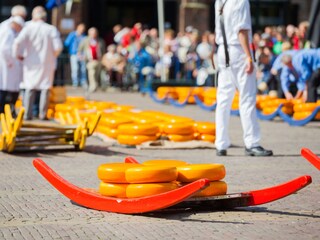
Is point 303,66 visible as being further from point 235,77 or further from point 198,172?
point 198,172

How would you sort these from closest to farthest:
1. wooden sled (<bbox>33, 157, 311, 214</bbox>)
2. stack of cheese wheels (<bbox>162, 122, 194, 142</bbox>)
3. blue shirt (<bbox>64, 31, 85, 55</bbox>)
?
wooden sled (<bbox>33, 157, 311, 214</bbox>) → stack of cheese wheels (<bbox>162, 122, 194, 142</bbox>) → blue shirt (<bbox>64, 31, 85, 55</bbox>)

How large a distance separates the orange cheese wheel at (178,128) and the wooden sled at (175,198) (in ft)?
18.0

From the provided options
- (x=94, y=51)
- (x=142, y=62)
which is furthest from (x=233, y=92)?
(x=142, y=62)

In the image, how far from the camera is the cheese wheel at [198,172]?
7.89 metres

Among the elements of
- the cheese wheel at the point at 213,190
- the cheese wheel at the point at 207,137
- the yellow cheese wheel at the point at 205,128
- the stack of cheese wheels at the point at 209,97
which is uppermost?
the cheese wheel at the point at 213,190

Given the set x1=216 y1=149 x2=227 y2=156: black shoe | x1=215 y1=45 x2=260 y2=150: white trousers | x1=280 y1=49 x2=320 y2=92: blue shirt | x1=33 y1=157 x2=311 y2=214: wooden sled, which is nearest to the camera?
x1=33 y1=157 x2=311 y2=214: wooden sled

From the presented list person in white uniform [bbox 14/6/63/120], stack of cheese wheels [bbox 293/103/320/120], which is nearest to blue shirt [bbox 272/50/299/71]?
stack of cheese wheels [bbox 293/103/320/120]

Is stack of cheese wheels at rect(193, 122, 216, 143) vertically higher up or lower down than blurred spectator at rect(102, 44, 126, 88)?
higher up

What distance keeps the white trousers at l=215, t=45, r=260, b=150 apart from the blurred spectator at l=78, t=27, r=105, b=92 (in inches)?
782

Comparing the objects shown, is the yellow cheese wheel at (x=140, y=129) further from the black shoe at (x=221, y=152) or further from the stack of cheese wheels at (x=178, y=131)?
the black shoe at (x=221, y=152)

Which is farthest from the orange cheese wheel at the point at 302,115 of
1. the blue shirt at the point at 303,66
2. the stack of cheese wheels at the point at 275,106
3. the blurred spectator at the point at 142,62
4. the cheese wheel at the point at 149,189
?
the blurred spectator at the point at 142,62

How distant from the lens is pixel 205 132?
1399cm

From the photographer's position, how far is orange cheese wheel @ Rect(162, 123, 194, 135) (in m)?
A: 13.9

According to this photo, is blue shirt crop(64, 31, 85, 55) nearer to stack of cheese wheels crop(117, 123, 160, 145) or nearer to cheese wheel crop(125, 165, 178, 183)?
stack of cheese wheels crop(117, 123, 160, 145)
